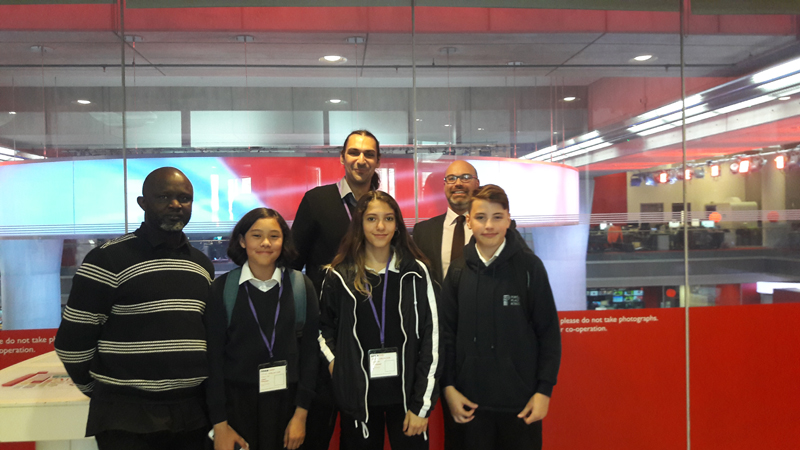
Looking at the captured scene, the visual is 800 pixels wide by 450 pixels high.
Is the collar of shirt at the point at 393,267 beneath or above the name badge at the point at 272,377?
above

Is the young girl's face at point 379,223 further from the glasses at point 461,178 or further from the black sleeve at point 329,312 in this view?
the glasses at point 461,178

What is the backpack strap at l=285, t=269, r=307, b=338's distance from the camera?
2.29 m

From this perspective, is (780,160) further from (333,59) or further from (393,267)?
(333,59)

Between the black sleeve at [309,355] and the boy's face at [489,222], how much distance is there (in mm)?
792

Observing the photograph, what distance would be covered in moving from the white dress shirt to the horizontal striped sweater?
4.29ft

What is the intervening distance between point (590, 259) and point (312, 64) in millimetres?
2303

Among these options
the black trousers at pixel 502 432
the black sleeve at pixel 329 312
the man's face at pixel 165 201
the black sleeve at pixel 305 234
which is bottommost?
the black trousers at pixel 502 432

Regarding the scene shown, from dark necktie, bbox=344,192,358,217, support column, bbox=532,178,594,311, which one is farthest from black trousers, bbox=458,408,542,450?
support column, bbox=532,178,594,311

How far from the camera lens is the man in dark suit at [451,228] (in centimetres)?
282

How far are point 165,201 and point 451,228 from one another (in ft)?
4.77

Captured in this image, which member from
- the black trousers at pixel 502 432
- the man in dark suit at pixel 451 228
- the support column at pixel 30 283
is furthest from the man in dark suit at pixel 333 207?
the support column at pixel 30 283

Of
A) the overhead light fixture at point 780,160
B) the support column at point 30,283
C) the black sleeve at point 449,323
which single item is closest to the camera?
the black sleeve at point 449,323

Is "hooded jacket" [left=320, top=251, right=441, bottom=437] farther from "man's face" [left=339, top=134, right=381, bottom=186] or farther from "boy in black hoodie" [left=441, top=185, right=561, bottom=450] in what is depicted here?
"man's face" [left=339, top=134, right=381, bottom=186]

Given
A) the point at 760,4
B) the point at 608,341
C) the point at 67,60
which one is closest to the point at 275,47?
the point at 67,60
